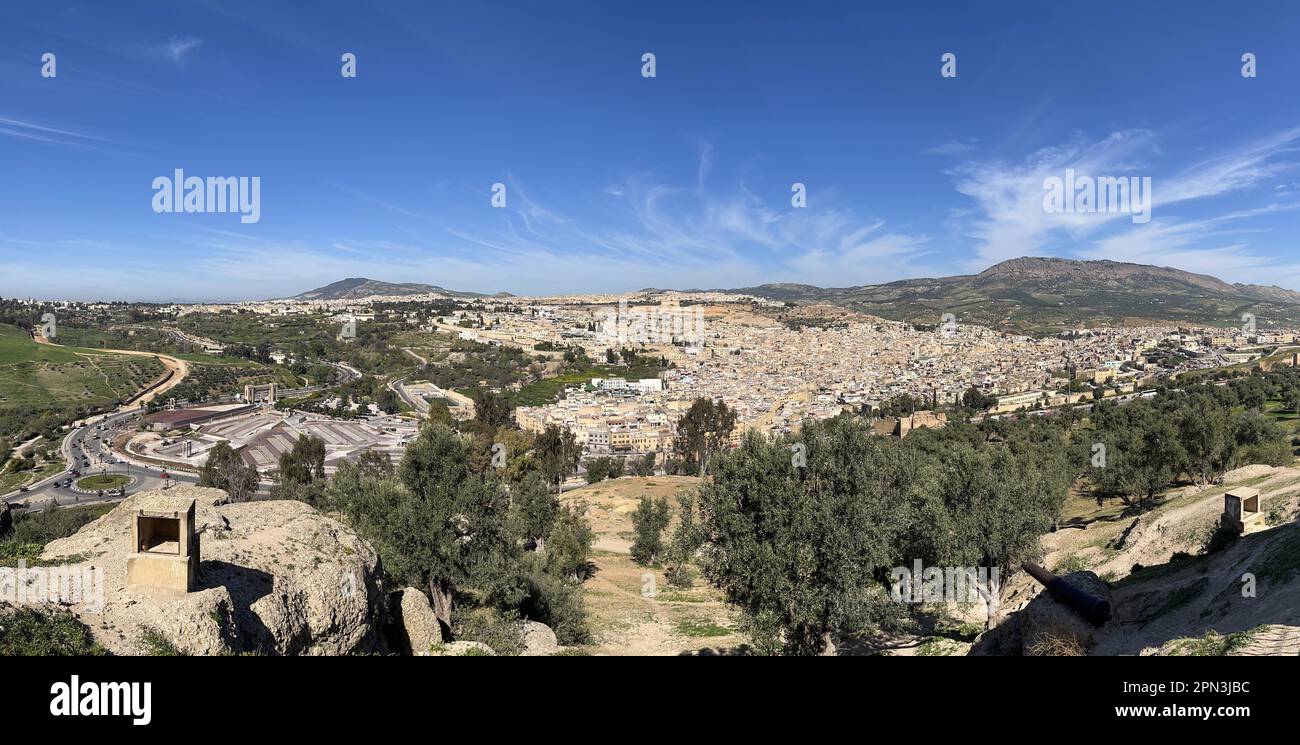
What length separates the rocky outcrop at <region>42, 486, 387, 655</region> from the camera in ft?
24.3

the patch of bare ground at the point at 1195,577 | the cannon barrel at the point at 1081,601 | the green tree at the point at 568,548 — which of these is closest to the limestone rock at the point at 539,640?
the green tree at the point at 568,548

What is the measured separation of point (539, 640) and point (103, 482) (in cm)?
6627

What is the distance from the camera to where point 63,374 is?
100m

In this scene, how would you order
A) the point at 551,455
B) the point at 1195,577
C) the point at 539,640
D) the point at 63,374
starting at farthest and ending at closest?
the point at 63,374
the point at 551,455
the point at 539,640
the point at 1195,577

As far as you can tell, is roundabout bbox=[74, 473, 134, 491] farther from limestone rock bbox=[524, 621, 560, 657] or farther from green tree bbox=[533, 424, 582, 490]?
limestone rock bbox=[524, 621, 560, 657]

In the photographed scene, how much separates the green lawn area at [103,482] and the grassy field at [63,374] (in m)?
43.6

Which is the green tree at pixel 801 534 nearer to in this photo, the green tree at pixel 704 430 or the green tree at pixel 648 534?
the green tree at pixel 648 534

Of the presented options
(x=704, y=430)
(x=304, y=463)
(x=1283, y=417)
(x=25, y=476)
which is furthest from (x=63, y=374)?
(x=1283, y=417)

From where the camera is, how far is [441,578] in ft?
51.8

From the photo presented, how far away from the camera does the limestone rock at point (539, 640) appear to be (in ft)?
48.0

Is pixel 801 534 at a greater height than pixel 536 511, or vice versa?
pixel 801 534

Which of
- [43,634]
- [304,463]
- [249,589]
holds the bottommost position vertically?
[304,463]

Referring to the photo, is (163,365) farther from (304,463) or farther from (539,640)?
(539,640)
